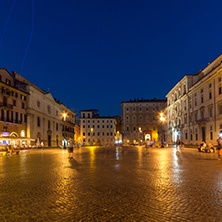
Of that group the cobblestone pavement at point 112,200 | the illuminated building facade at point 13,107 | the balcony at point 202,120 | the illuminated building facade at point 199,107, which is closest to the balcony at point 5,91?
the illuminated building facade at point 13,107

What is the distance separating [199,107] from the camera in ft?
160

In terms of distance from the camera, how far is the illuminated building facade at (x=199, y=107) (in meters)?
39.9

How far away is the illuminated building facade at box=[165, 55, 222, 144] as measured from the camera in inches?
A: 1571

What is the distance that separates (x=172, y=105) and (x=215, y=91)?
1219 inches

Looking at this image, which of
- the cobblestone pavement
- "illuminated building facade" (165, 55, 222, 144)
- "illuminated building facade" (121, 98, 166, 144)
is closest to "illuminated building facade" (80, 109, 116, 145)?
"illuminated building facade" (121, 98, 166, 144)

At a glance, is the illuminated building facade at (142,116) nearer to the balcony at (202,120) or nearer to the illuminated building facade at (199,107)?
the illuminated building facade at (199,107)

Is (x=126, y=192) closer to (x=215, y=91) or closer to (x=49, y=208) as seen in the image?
(x=49, y=208)

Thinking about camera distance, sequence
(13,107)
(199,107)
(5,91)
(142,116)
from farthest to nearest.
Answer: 1. (142,116)
2. (199,107)
3. (13,107)
4. (5,91)

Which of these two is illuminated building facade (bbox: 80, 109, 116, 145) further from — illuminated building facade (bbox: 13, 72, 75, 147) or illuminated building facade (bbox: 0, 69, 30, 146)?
illuminated building facade (bbox: 0, 69, 30, 146)

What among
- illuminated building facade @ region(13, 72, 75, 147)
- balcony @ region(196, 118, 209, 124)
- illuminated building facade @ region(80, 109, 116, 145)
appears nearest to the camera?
balcony @ region(196, 118, 209, 124)

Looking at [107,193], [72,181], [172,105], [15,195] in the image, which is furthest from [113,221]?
[172,105]

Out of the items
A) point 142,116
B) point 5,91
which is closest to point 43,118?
point 5,91

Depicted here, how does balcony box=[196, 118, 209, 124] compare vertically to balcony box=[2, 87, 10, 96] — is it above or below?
below

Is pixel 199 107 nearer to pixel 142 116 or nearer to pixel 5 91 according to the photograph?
pixel 5 91
